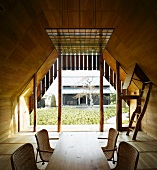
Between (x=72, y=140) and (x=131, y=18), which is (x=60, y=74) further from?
(x=72, y=140)

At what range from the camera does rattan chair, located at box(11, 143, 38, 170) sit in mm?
1719

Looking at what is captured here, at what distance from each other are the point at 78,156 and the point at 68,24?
3197 mm

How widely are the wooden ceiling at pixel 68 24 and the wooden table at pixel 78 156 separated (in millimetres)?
2004

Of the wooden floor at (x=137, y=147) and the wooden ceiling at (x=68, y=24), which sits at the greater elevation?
the wooden ceiling at (x=68, y=24)

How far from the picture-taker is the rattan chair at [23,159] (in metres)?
1.72

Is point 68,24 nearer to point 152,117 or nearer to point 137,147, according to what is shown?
point 137,147

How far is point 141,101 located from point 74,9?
4.16 meters

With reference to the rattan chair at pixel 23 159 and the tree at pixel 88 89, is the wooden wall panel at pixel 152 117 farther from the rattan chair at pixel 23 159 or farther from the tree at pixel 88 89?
the rattan chair at pixel 23 159

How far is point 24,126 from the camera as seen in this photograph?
7254mm

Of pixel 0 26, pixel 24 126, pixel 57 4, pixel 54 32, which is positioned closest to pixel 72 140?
pixel 54 32

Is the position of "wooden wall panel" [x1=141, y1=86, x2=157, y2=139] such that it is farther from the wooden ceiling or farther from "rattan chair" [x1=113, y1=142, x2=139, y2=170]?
"rattan chair" [x1=113, y1=142, x2=139, y2=170]

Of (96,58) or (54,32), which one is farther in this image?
(96,58)

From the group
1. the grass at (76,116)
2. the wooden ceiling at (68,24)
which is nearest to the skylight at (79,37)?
the wooden ceiling at (68,24)

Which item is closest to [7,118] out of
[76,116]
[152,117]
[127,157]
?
[76,116]
